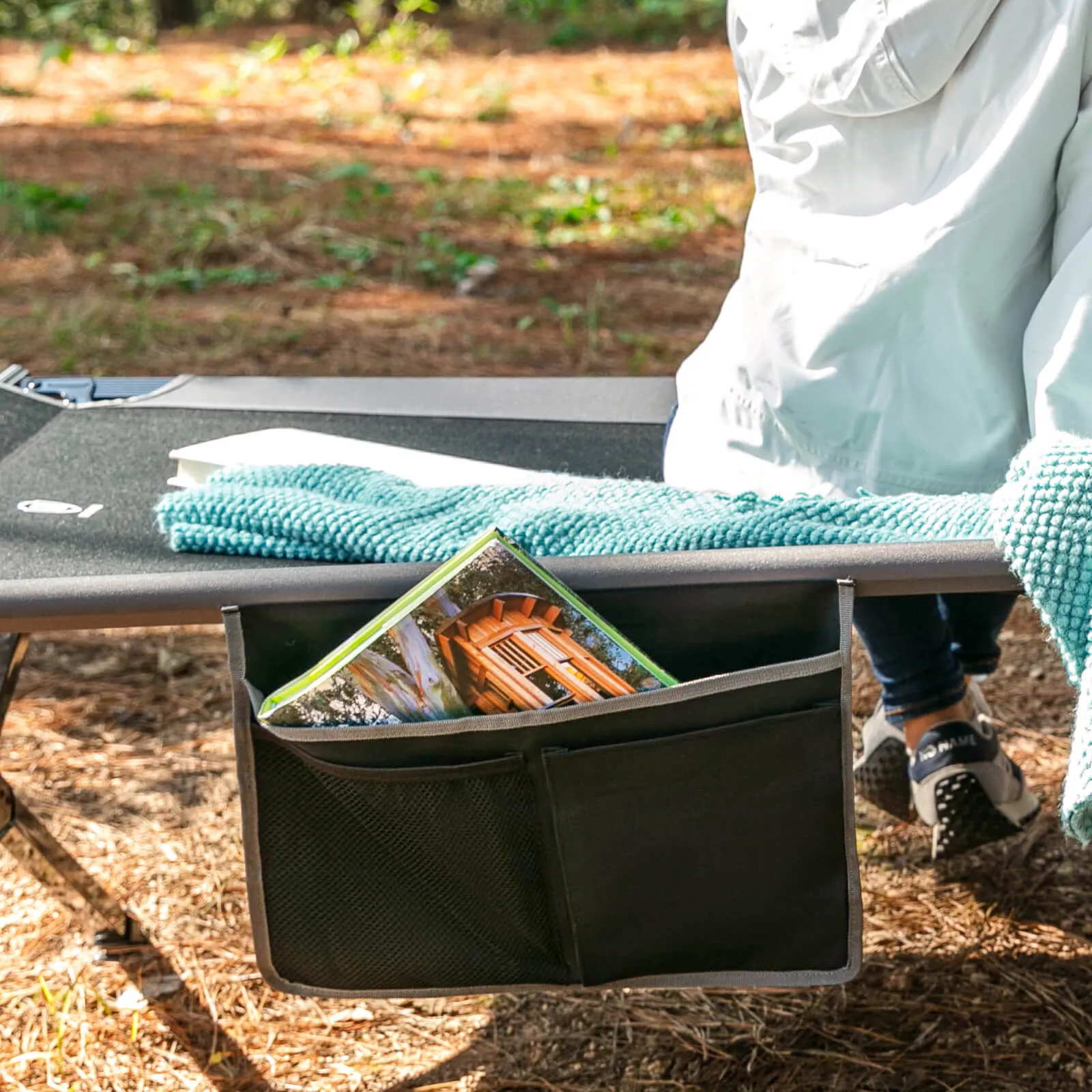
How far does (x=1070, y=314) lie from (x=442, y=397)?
3.52ft

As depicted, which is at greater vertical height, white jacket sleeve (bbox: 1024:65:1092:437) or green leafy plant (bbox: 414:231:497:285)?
white jacket sleeve (bbox: 1024:65:1092:437)

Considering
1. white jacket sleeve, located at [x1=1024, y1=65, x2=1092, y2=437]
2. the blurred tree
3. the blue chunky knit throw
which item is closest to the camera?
the blue chunky knit throw

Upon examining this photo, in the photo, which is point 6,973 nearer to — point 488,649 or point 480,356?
point 488,649

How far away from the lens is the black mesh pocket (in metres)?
1.23

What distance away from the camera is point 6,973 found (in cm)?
175

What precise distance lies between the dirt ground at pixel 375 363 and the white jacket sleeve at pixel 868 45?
1.03m

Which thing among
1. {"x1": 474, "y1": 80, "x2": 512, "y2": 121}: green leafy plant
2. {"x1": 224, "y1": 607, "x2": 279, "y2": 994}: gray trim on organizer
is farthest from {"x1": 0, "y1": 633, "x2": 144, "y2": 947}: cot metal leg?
{"x1": 474, "y1": 80, "x2": 512, "y2": 121}: green leafy plant

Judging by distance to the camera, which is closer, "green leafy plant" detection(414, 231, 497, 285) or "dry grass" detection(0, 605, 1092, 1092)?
"dry grass" detection(0, 605, 1092, 1092)

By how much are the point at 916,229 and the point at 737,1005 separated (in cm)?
92

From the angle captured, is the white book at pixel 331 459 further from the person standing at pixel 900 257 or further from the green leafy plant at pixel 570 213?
the green leafy plant at pixel 570 213

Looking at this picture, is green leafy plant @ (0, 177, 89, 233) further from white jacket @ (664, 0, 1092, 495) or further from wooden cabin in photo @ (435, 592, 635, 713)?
wooden cabin in photo @ (435, 592, 635, 713)

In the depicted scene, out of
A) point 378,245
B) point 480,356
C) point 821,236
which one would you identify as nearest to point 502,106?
point 378,245

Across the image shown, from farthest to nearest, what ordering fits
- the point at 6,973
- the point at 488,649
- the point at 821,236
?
the point at 6,973 → the point at 821,236 → the point at 488,649

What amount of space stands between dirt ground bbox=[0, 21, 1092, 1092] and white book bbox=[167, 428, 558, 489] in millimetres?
617
